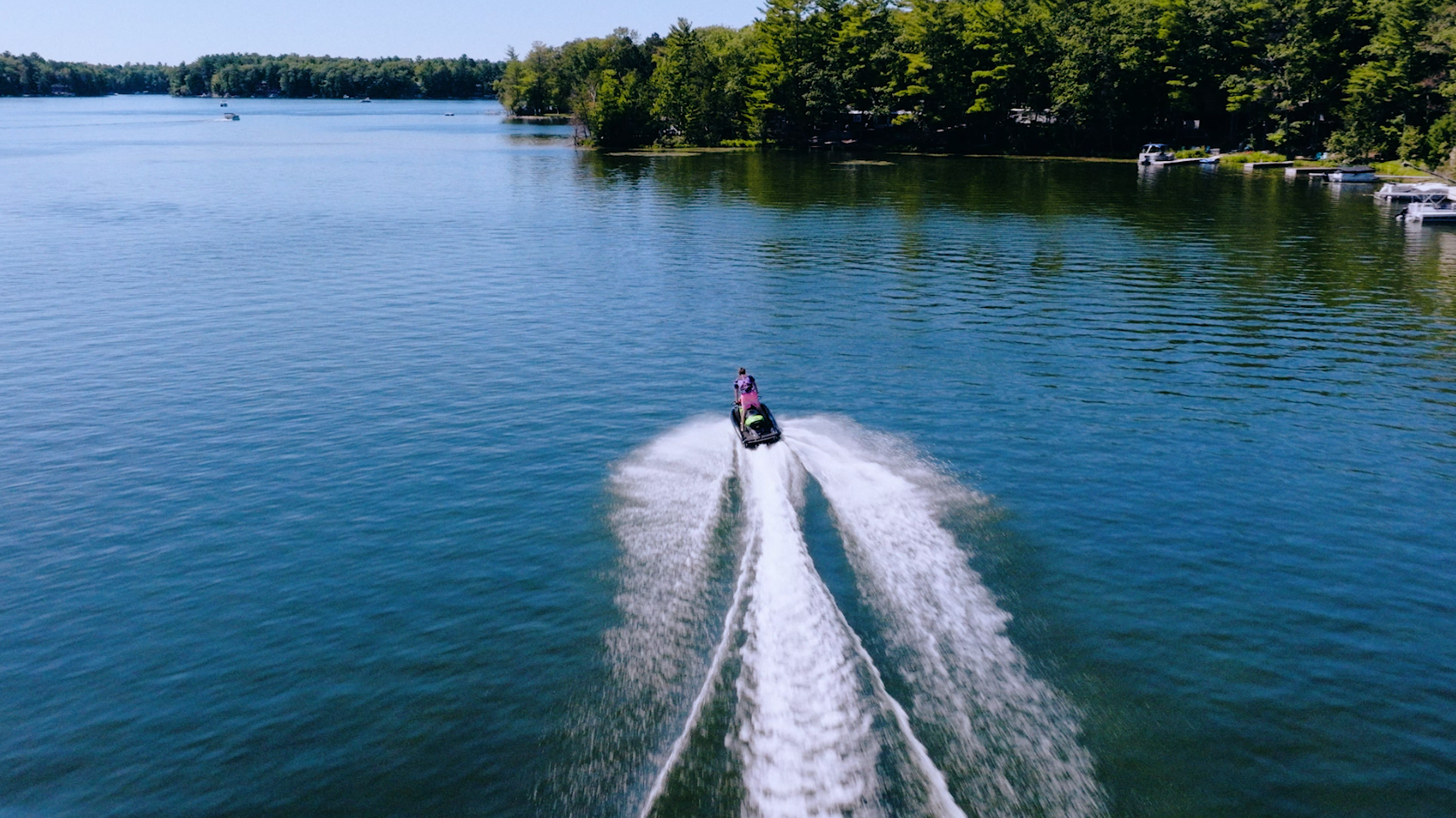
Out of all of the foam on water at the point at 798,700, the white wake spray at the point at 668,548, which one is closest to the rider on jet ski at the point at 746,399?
the white wake spray at the point at 668,548

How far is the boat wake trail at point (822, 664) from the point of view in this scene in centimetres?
1934

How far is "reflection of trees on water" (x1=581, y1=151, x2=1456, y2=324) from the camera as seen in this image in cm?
6938

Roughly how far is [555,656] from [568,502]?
956 cm

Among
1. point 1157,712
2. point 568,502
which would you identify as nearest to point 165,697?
point 568,502

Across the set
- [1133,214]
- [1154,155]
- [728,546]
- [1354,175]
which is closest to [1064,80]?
[1154,155]

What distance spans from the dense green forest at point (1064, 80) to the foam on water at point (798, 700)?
123591 mm

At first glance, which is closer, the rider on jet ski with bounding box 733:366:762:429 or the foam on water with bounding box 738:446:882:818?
the foam on water with bounding box 738:446:882:818

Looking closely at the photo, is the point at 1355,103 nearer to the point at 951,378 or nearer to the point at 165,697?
the point at 951,378

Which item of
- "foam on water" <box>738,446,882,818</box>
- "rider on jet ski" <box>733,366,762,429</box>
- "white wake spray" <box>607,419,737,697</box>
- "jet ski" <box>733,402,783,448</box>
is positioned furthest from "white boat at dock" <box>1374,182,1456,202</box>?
"foam on water" <box>738,446,882,818</box>

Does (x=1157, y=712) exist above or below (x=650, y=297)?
below

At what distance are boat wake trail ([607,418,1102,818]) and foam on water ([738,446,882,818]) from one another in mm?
43

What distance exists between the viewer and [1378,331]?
179ft

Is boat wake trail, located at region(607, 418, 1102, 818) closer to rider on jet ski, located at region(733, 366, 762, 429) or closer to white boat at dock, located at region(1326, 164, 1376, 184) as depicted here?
rider on jet ski, located at region(733, 366, 762, 429)

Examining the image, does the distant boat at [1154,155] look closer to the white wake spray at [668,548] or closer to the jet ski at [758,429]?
the white wake spray at [668,548]
